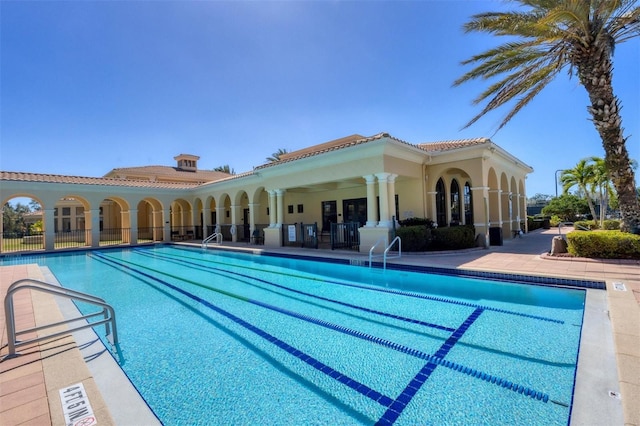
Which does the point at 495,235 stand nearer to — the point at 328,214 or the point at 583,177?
the point at 328,214

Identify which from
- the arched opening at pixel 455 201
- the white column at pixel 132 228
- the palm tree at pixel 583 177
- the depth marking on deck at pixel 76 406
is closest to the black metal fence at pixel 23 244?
the white column at pixel 132 228

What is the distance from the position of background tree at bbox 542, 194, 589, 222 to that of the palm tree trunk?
87.3 feet

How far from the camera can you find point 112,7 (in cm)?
945

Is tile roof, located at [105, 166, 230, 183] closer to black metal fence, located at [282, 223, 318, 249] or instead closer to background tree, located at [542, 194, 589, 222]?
black metal fence, located at [282, 223, 318, 249]

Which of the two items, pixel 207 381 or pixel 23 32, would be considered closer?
pixel 207 381

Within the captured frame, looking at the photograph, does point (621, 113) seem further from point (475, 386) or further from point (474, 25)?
point (475, 386)

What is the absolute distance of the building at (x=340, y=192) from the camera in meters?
12.6

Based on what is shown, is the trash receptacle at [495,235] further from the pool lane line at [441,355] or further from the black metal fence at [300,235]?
the pool lane line at [441,355]

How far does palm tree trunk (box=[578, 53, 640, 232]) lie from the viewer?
28.9 feet

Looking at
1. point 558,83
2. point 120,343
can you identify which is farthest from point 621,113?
point 120,343

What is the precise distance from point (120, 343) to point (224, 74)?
12.4 metres

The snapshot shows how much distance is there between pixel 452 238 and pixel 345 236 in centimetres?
469

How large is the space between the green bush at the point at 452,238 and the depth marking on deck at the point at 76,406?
460 inches

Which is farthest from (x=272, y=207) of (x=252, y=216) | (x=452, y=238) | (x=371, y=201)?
(x=452, y=238)
